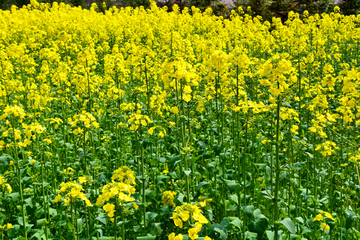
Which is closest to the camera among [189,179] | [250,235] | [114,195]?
[114,195]

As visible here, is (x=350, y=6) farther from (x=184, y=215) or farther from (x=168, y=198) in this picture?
(x=184, y=215)

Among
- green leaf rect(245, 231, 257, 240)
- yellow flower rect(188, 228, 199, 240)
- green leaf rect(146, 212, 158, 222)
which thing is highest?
yellow flower rect(188, 228, 199, 240)

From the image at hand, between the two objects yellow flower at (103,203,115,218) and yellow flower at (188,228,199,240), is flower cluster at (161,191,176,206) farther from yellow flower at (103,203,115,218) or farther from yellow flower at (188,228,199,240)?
yellow flower at (188,228,199,240)

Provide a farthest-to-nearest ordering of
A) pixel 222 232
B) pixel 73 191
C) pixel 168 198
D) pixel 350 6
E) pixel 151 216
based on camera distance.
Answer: pixel 350 6, pixel 168 198, pixel 151 216, pixel 222 232, pixel 73 191

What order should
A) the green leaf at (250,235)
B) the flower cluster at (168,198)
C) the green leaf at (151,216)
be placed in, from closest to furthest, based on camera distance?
the green leaf at (250,235)
the green leaf at (151,216)
the flower cluster at (168,198)

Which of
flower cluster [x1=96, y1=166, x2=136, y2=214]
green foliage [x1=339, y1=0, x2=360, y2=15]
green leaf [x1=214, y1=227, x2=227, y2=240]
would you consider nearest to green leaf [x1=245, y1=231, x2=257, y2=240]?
green leaf [x1=214, y1=227, x2=227, y2=240]

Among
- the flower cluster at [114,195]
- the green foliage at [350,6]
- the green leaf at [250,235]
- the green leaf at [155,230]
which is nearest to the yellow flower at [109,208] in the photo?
the flower cluster at [114,195]

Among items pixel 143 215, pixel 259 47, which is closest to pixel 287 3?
pixel 259 47

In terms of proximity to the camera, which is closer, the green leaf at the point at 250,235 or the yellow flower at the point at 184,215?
the yellow flower at the point at 184,215

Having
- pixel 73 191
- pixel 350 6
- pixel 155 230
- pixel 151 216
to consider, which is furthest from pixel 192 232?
pixel 350 6

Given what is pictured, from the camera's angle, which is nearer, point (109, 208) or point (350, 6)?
point (109, 208)

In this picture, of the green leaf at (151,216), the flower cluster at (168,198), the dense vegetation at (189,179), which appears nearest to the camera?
the dense vegetation at (189,179)

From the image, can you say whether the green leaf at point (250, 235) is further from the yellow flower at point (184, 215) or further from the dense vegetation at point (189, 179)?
the yellow flower at point (184, 215)

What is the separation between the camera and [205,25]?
1497cm
